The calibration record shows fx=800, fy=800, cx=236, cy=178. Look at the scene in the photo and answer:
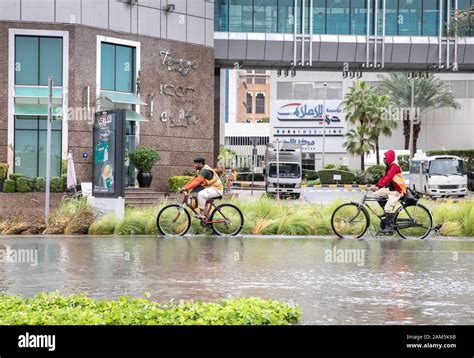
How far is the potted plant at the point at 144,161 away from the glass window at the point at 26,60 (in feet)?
16.2

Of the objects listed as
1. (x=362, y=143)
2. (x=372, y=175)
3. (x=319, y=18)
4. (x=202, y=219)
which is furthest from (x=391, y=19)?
(x=362, y=143)

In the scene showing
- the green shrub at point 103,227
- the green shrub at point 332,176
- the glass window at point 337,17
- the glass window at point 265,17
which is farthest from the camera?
the green shrub at point 332,176

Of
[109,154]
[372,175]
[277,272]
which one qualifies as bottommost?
[277,272]

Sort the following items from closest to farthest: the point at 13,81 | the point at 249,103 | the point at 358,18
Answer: the point at 13,81, the point at 358,18, the point at 249,103

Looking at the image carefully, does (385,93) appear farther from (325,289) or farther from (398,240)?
(325,289)

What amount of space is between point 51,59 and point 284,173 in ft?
52.8

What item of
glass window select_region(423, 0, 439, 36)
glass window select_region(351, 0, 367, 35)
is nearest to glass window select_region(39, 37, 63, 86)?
glass window select_region(351, 0, 367, 35)

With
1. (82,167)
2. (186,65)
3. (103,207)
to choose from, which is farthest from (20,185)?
(186,65)

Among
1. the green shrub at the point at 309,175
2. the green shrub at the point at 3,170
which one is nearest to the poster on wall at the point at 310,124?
the green shrub at the point at 309,175

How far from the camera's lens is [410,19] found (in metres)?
40.9

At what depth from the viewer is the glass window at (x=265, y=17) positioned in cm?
3947

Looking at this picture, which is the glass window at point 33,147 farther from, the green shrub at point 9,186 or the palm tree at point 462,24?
the palm tree at point 462,24

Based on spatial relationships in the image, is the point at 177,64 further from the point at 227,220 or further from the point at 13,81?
the point at 227,220

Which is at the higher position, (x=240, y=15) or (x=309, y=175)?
(x=240, y=15)
